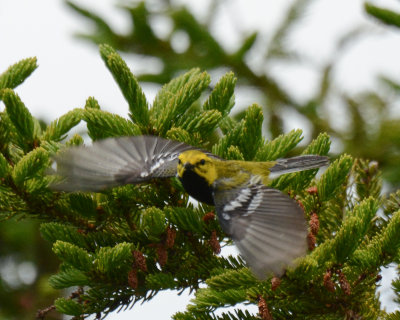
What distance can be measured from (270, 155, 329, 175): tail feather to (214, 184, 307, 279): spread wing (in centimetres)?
17

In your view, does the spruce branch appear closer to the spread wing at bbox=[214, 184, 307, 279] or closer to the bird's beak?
the bird's beak

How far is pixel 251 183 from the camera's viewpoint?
2.41 m

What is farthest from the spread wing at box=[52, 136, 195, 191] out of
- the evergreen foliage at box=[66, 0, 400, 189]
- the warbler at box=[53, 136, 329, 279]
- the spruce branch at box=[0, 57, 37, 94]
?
the evergreen foliage at box=[66, 0, 400, 189]

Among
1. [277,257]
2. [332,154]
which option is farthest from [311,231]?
[332,154]

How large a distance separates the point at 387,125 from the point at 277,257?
2.82 metres

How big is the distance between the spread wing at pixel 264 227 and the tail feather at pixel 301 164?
17 cm

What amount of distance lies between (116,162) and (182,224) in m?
0.37

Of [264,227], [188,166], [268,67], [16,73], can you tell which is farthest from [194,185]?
[268,67]

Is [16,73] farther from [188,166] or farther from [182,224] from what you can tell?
[182,224]

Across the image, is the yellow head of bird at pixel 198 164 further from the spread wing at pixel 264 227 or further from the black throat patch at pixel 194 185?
the spread wing at pixel 264 227

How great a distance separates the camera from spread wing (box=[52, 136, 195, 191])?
7.02ft

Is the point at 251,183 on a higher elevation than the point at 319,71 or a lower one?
lower

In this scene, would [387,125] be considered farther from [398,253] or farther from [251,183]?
[398,253]

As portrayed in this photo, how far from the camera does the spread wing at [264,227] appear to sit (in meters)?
1.72
